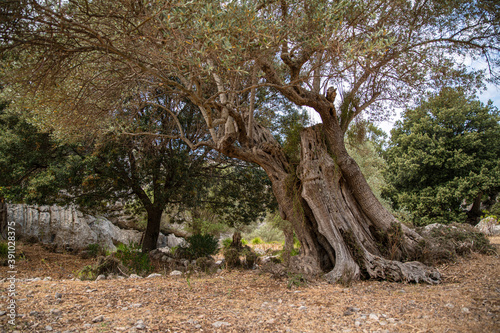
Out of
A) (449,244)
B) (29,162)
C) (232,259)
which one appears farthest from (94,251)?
(449,244)

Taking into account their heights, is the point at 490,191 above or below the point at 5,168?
below

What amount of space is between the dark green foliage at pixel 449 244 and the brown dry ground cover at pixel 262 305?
45 cm

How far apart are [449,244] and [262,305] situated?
4868 millimetres

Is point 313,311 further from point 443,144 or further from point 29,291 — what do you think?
point 443,144

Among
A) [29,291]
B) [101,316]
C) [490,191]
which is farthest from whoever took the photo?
[490,191]

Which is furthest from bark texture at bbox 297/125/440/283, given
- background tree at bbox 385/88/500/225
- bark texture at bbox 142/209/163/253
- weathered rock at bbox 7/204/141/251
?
background tree at bbox 385/88/500/225

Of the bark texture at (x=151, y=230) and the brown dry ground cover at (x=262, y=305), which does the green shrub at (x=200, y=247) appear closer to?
the bark texture at (x=151, y=230)

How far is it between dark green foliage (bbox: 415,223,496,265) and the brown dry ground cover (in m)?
0.45

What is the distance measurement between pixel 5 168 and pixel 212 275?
20.9 feet

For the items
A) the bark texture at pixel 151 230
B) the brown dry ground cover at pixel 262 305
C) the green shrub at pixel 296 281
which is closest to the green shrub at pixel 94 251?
the bark texture at pixel 151 230

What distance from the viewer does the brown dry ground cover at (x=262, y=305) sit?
→ 2994mm

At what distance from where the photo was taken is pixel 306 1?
521cm

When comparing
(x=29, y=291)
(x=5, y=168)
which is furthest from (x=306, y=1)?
(x=5, y=168)

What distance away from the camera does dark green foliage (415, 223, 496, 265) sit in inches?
234
